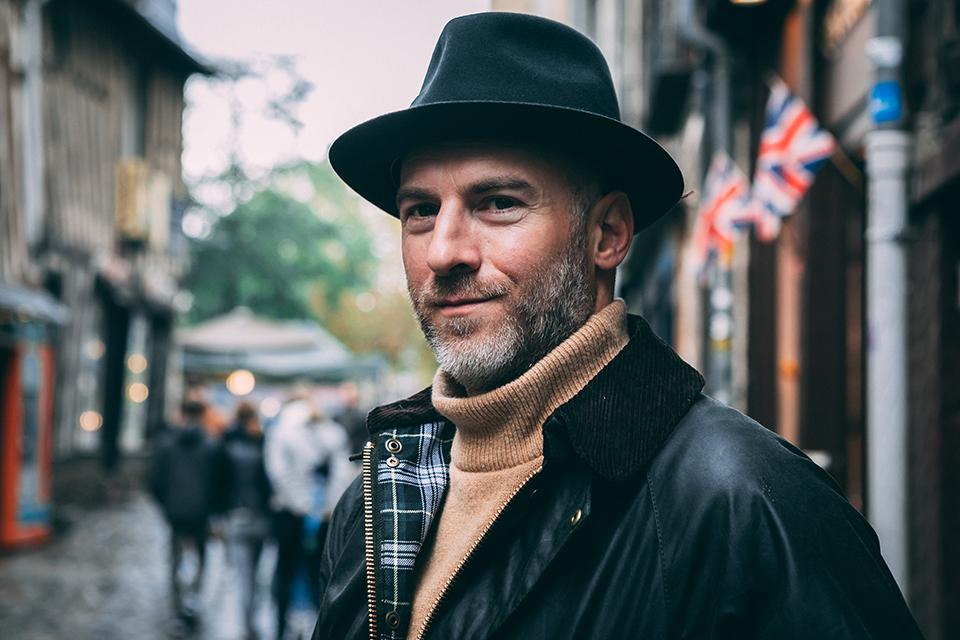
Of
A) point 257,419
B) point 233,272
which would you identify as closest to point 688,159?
point 257,419

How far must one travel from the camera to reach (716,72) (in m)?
8.70

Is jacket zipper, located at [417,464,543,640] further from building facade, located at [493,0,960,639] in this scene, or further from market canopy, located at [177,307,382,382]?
market canopy, located at [177,307,382,382]

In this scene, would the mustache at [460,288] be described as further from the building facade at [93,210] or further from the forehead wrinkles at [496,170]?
the building facade at [93,210]

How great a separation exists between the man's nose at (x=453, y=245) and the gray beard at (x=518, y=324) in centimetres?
3

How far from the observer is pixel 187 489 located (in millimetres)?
8234

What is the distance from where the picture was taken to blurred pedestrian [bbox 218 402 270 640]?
24.5ft

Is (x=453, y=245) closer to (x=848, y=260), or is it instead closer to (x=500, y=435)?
(x=500, y=435)

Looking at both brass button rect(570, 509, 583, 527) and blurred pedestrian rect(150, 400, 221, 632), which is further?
blurred pedestrian rect(150, 400, 221, 632)

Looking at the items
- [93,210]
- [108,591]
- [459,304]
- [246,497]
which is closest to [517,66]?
[459,304]

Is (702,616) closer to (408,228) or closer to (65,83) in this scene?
(408,228)

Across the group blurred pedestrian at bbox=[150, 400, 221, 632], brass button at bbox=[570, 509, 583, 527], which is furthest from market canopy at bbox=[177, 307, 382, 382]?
brass button at bbox=[570, 509, 583, 527]

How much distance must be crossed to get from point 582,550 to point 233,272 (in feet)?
105

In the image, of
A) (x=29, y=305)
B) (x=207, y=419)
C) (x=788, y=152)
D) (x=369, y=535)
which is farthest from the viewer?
(x=29, y=305)

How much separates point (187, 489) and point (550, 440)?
7197mm
